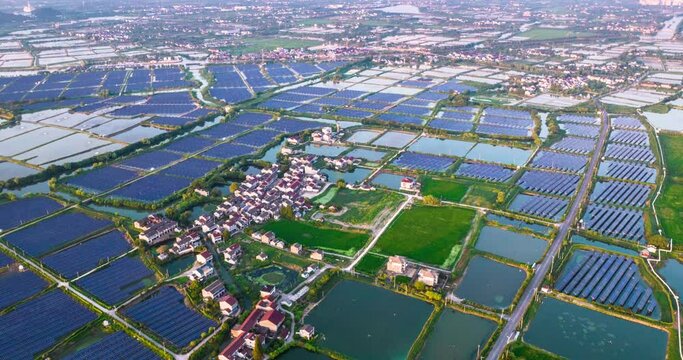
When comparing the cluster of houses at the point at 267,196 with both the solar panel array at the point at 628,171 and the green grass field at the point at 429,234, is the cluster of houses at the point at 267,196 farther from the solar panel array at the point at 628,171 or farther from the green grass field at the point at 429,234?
the solar panel array at the point at 628,171

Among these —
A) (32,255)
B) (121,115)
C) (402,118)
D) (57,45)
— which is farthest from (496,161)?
(57,45)

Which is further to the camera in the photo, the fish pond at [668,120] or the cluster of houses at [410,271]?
the fish pond at [668,120]

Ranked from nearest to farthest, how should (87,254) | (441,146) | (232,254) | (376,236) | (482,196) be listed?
(232,254) → (87,254) → (376,236) → (482,196) → (441,146)

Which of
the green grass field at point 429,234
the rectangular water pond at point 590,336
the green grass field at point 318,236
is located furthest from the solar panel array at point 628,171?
the green grass field at point 318,236

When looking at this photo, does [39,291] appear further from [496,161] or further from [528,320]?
[496,161]

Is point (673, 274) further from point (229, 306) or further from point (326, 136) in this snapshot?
point (326, 136)

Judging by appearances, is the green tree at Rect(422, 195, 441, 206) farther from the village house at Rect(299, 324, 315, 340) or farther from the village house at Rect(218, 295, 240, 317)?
the village house at Rect(218, 295, 240, 317)

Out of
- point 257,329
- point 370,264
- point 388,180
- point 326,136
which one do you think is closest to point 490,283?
point 370,264
